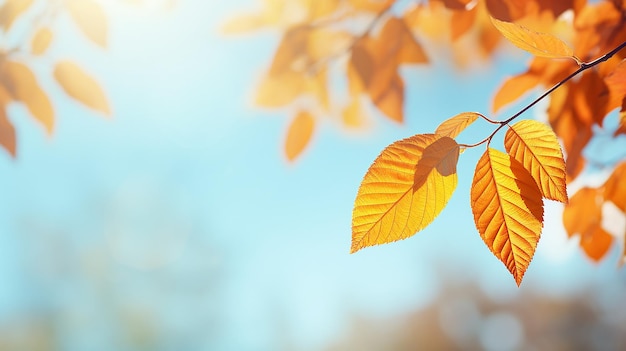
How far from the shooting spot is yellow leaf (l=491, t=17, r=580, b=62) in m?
0.37

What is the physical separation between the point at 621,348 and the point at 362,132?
Answer: 995 cm

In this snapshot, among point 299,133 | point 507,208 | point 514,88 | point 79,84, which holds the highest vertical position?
point 79,84

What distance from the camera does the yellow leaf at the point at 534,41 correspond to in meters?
0.37

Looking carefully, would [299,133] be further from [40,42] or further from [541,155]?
[541,155]

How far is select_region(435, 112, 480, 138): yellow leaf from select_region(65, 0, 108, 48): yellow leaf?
54 centimetres

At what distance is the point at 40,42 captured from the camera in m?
0.75

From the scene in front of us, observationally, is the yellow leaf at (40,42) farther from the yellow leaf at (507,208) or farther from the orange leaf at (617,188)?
the orange leaf at (617,188)

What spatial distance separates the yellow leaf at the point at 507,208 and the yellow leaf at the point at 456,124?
0.08 feet

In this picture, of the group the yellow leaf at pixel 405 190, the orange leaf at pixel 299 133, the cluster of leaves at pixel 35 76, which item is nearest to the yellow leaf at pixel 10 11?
the cluster of leaves at pixel 35 76

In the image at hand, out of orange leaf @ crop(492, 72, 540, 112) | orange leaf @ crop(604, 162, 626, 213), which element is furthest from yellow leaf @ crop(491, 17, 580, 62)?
orange leaf @ crop(604, 162, 626, 213)

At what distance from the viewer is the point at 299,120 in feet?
2.90

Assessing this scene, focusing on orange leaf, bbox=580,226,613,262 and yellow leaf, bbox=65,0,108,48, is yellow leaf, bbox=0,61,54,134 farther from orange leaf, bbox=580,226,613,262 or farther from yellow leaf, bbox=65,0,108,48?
orange leaf, bbox=580,226,613,262

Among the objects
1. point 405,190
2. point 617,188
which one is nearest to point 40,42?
point 405,190

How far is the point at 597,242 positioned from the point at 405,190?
2.15 ft
